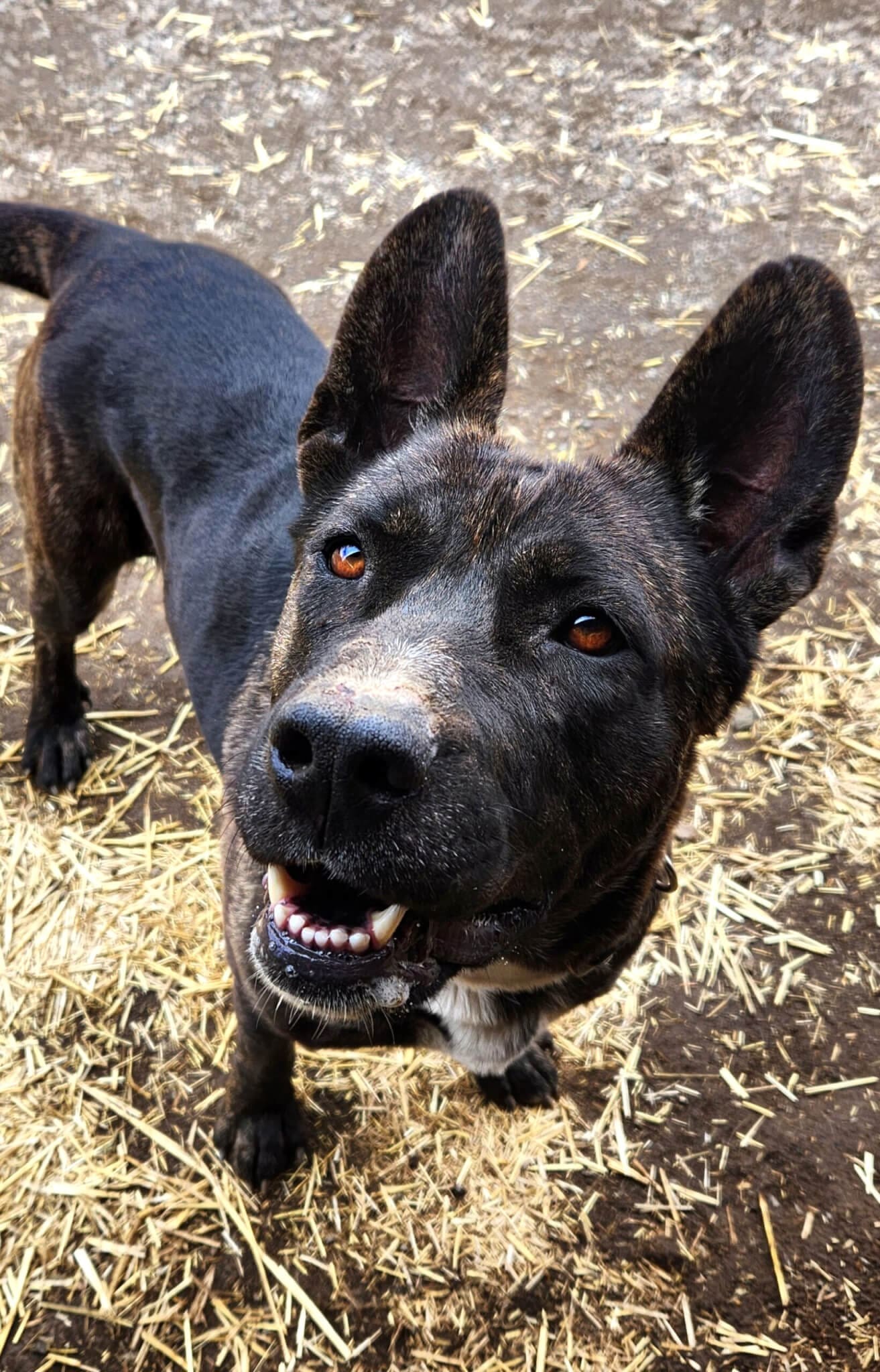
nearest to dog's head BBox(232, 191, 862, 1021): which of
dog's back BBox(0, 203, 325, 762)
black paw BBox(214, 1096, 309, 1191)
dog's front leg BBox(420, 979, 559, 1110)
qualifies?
dog's front leg BBox(420, 979, 559, 1110)

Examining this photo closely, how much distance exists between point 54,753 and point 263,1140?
6.94 ft

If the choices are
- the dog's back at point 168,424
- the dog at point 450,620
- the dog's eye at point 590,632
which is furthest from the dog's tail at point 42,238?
the dog's eye at point 590,632

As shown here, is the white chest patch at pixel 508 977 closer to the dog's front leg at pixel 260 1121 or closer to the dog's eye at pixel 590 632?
the dog's front leg at pixel 260 1121

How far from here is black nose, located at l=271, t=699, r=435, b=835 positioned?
1.88m

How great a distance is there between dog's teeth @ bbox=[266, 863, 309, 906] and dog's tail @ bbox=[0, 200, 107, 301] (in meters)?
3.00

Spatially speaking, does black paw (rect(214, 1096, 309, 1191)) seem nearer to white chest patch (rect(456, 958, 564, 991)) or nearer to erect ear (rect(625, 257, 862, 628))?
white chest patch (rect(456, 958, 564, 991))

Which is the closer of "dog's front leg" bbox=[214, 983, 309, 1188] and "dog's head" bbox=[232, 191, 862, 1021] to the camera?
"dog's head" bbox=[232, 191, 862, 1021]

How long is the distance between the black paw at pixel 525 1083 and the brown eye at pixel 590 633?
2024mm

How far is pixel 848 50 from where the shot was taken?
8023 mm

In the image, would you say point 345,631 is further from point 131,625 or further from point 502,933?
point 131,625

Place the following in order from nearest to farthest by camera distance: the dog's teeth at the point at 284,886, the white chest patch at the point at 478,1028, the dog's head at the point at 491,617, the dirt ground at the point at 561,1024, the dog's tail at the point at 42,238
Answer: the dog's head at the point at 491,617 < the dog's teeth at the point at 284,886 < the white chest patch at the point at 478,1028 < the dirt ground at the point at 561,1024 < the dog's tail at the point at 42,238

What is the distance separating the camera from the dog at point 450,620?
2113 millimetres

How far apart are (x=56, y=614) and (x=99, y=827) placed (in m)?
1.01

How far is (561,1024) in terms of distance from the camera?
4.21 meters
